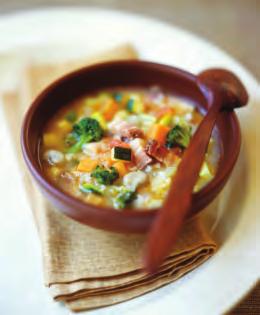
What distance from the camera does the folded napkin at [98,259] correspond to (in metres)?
1.73

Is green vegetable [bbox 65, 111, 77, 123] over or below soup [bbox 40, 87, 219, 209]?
over

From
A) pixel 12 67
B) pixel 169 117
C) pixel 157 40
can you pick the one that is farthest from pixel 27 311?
pixel 157 40

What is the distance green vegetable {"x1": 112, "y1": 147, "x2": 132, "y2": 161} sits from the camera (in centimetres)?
199

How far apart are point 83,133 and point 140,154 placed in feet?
0.99

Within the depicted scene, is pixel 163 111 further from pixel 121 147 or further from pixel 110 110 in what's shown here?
pixel 121 147

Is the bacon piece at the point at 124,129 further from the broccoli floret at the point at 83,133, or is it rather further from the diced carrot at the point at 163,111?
the diced carrot at the point at 163,111

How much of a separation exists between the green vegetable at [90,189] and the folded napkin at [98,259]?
141 mm

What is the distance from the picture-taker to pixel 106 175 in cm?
193

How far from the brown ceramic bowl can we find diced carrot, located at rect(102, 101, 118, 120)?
16 centimetres

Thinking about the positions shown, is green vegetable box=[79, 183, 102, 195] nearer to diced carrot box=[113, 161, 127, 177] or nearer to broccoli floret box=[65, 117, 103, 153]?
diced carrot box=[113, 161, 127, 177]

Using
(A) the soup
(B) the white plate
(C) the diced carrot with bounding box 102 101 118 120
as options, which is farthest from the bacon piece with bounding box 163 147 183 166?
(C) the diced carrot with bounding box 102 101 118 120

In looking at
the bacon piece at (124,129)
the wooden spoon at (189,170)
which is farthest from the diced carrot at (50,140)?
the wooden spoon at (189,170)

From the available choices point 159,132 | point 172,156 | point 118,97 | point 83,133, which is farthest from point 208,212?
point 118,97

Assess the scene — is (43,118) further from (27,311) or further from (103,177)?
(27,311)
